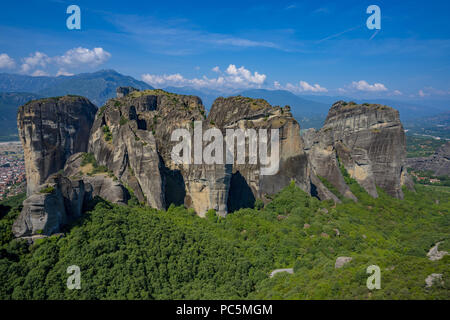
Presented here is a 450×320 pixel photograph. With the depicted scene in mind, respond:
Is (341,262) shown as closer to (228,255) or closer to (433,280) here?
(433,280)

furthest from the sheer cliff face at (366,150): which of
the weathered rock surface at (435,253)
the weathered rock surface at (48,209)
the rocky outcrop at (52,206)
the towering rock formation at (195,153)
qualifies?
the weathered rock surface at (48,209)

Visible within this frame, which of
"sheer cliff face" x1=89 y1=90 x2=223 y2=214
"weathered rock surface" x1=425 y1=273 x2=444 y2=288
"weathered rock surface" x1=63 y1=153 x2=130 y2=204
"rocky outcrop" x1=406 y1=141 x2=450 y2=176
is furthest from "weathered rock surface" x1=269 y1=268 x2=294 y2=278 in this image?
"rocky outcrop" x1=406 y1=141 x2=450 y2=176

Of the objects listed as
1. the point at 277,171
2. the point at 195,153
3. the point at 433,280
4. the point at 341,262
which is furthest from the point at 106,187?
the point at 433,280

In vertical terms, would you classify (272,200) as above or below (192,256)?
above

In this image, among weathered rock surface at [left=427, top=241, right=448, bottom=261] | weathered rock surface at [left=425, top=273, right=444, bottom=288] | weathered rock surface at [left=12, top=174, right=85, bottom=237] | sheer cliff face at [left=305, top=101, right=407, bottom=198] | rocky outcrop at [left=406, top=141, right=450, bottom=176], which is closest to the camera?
weathered rock surface at [left=425, top=273, right=444, bottom=288]

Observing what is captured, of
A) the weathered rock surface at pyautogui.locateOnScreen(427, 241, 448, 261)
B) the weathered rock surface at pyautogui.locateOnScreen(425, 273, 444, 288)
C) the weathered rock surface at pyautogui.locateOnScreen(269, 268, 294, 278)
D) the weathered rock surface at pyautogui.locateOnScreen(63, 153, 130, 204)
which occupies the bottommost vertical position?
the weathered rock surface at pyautogui.locateOnScreen(269, 268, 294, 278)

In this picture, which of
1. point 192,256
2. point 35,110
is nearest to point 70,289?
point 192,256

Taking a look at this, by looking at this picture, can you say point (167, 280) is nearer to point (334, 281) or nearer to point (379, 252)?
point (334, 281)

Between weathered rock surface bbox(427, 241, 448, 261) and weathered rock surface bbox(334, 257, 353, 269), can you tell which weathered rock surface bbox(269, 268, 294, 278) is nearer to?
weathered rock surface bbox(334, 257, 353, 269)

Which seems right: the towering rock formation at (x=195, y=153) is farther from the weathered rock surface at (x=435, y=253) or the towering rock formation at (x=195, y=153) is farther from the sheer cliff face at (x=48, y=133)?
the weathered rock surface at (x=435, y=253)
